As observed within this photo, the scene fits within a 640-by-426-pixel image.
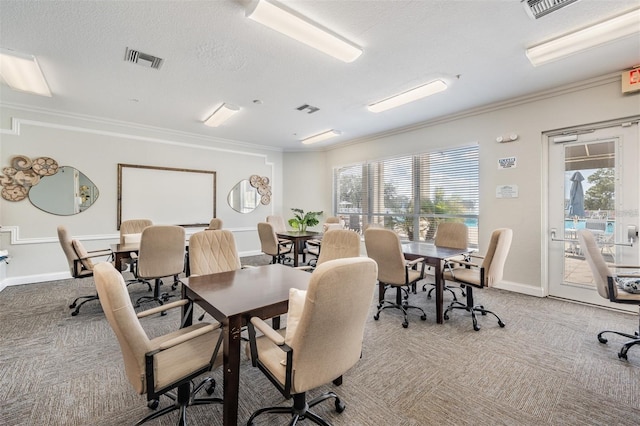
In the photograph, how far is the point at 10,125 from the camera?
13.4 feet

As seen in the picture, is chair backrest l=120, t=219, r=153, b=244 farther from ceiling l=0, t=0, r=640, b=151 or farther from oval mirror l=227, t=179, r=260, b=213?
oval mirror l=227, t=179, r=260, b=213

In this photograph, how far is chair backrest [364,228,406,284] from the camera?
110 inches

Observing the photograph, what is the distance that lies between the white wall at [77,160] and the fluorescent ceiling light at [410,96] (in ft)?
12.5

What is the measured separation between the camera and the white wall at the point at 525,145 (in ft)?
10.6

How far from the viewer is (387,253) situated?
9.41 feet

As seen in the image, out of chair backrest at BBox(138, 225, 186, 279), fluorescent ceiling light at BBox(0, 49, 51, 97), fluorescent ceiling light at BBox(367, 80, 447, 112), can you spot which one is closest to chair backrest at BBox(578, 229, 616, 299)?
fluorescent ceiling light at BBox(367, 80, 447, 112)

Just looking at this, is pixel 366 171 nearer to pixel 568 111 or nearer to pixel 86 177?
pixel 568 111

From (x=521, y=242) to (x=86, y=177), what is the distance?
23.0 feet

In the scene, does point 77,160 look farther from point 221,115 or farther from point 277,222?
point 277,222

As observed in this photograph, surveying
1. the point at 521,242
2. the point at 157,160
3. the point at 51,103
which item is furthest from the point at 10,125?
the point at 521,242

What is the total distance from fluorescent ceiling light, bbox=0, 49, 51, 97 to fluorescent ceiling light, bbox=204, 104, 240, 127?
6.44 ft

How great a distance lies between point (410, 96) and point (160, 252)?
374cm

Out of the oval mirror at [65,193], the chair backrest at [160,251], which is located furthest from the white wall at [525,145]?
the oval mirror at [65,193]

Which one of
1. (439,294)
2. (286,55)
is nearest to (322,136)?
(286,55)
